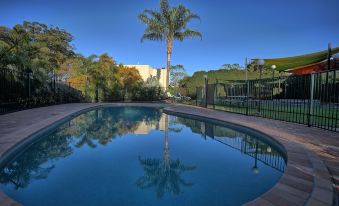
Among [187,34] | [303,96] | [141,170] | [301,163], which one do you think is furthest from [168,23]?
[301,163]

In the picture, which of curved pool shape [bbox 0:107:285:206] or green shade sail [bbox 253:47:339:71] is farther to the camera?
green shade sail [bbox 253:47:339:71]

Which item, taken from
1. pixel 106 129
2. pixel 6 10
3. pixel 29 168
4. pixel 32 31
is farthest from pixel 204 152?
pixel 32 31

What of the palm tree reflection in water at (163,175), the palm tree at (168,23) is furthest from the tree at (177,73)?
the palm tree reflection in water at (163,175)

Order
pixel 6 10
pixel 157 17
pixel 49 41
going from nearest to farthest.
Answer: pixel 6 10
pixel 157 17
pixel 49 41

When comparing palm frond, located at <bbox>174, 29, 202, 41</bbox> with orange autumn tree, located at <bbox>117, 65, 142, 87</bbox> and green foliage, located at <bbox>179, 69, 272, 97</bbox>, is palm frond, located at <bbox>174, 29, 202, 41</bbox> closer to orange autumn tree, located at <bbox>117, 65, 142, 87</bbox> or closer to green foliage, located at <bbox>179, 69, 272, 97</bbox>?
green foliage, located at <bbox>179, 69, 272, 97</bbox>

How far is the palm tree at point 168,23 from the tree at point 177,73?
24.4 feet

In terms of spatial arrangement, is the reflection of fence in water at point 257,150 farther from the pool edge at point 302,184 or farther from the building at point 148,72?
the building at point 148,72

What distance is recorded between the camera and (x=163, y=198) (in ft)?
11.5

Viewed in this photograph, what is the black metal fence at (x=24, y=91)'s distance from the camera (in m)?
10.6

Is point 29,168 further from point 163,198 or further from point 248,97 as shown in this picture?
point 248,97

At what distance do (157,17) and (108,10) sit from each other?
4.10 m

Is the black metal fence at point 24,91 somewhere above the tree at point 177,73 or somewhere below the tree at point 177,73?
below

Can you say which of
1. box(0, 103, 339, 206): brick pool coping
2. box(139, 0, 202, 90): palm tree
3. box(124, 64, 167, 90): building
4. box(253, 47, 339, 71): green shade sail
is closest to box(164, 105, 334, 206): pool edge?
box(0, 103, 339, 206): brick pool coping

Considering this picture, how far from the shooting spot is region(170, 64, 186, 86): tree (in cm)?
2987
